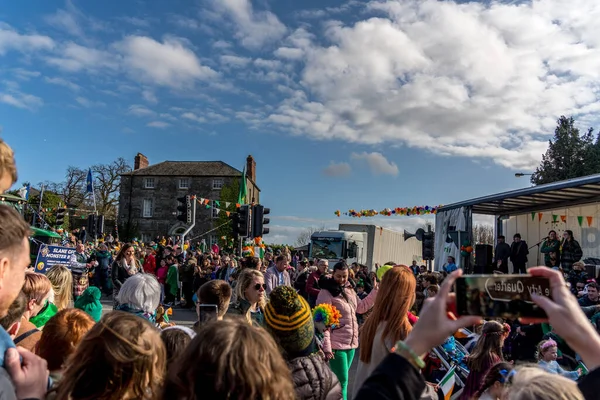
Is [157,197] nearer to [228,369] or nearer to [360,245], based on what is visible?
[360,245]

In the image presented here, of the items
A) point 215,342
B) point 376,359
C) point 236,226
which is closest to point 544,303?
point 215,342

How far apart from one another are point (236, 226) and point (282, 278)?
579 cm

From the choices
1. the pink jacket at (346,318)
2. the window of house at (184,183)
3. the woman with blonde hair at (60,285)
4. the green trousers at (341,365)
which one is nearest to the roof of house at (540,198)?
the pink jacket at (346,318)

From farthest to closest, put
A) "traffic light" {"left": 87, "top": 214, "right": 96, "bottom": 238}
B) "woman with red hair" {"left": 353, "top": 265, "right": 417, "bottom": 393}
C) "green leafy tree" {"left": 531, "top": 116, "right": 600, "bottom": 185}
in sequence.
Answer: "green leafy tree" {"left": 531, "top": 116, "right": 600, "bottom": 185} → "traffic light" {"left": 87, "top": 214, "right": 96, "bottom": 238} → "woman with red hair" {"left": 353, "top": 265, "right": 417, "bottom": 393}

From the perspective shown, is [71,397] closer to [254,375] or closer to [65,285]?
[254,375]

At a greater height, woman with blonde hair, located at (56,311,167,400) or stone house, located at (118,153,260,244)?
stone house, located at (118,153,260,244)

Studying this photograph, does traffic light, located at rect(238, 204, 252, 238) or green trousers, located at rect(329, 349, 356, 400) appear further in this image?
traffic light, located at rect(238, 204, 252, 238)

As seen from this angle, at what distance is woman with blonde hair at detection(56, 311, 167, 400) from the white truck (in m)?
19.8

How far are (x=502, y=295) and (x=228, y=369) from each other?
2.81 ft

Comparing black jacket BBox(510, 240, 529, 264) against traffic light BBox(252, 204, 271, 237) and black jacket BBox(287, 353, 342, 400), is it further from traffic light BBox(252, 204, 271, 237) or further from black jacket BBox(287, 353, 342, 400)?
black jacket BBox(287, 353, 342, 400)

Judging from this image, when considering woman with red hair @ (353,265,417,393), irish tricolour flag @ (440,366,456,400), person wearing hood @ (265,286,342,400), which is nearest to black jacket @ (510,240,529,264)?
irish tricolour flag @ (440,366,456,400)

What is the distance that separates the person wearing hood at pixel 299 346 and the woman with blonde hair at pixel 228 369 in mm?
1522

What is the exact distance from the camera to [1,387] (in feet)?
4.90

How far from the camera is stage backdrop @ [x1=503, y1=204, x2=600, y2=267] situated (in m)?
15.1
